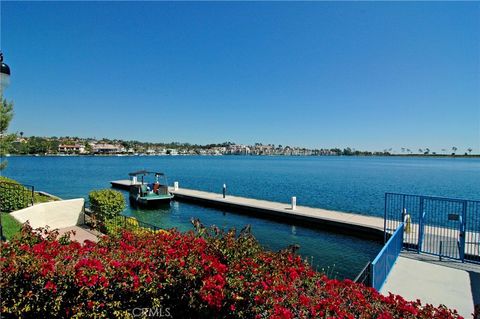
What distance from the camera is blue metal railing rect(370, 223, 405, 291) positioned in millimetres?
6036

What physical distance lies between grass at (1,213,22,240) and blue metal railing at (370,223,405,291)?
9596 mm

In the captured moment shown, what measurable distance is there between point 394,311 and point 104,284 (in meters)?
3.25

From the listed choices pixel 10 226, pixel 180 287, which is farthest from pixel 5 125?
pixel 180 287

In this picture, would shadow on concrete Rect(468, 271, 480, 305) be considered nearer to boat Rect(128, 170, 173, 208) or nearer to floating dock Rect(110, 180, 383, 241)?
floating dock Rect(110, 180, 383, 241)

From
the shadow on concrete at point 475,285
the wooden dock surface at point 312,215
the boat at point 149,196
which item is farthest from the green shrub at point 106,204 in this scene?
the shadow on concrete at point 475,285

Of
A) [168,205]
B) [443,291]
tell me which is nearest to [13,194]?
[168,205]

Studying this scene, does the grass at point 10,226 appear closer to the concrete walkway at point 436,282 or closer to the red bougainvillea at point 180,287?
the red bougainvillea at point 180,287

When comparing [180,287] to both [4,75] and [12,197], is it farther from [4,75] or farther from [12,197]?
[12,197]

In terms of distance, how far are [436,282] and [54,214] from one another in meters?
13.1

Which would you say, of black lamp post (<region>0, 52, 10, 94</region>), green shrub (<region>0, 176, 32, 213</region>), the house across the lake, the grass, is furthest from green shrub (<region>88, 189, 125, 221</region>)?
the house across the lake

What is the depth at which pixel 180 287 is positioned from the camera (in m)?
3.42

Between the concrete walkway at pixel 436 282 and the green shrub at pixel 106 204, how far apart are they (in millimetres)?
9743

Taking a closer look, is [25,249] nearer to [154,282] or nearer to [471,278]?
[154,282]

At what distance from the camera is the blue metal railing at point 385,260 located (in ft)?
19.8
